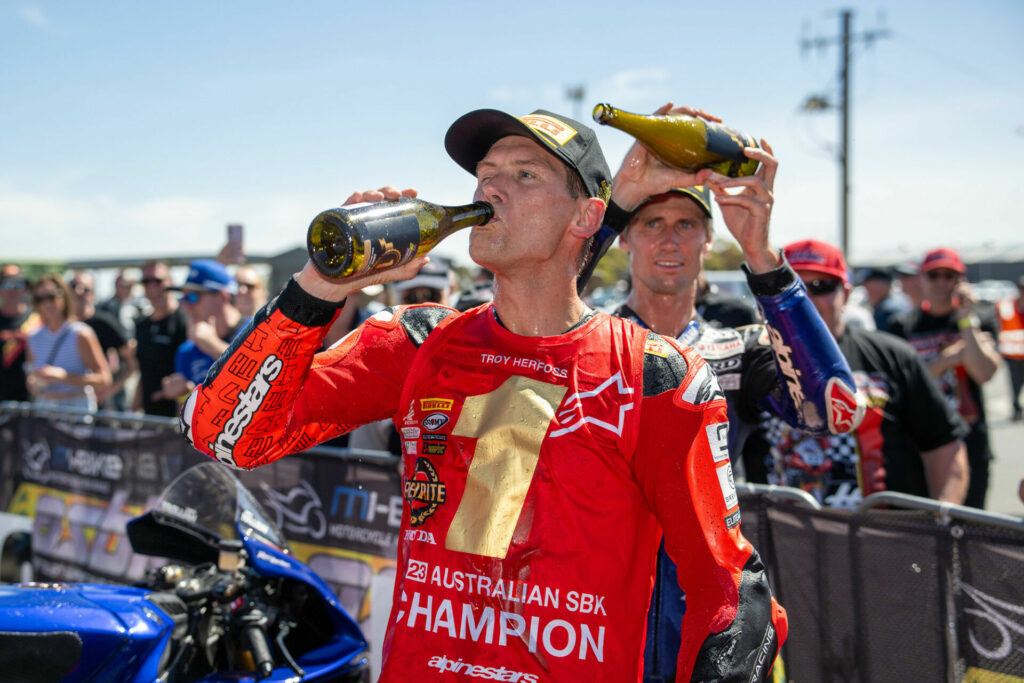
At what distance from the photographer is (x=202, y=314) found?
649 cm

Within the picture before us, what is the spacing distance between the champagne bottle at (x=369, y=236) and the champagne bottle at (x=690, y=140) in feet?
2.81

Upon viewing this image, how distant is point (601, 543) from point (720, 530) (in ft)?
0.90

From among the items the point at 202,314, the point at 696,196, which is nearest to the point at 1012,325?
the point at 696,196

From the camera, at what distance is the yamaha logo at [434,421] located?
6.75ft

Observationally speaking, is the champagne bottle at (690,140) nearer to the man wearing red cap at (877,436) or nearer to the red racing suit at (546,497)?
the red racing suit at (546,497)

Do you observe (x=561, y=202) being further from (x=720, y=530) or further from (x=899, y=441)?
(x=899, y=441)

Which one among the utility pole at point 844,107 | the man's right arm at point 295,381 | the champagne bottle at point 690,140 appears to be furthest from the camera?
the utility pole at point 844,107

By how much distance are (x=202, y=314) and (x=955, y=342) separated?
19.5 ft

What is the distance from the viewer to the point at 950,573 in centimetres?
317

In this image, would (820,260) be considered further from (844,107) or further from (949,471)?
(844,107)

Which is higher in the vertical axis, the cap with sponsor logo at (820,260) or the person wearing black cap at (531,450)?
the cap with sponsor logo at (820,260)

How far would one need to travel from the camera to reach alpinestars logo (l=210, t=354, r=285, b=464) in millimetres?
1950

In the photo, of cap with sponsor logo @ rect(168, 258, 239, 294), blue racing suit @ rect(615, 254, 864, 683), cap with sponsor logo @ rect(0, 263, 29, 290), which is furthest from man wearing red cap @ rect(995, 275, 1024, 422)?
cap with sponsor logo @ rect(0, 263, 29, 290)

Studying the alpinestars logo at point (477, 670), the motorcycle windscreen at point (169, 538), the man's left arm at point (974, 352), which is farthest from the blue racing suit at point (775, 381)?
the man's left arm at point (974, 352)
